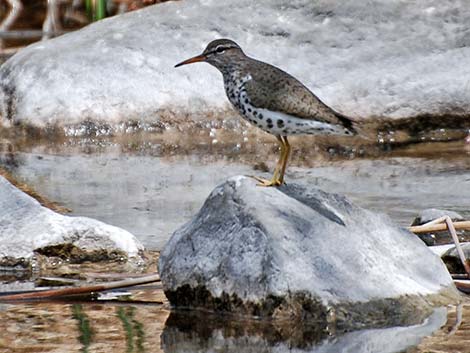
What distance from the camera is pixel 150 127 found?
1025cm

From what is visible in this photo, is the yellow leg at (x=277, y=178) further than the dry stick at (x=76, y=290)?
Yes

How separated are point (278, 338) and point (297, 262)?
0.38 m

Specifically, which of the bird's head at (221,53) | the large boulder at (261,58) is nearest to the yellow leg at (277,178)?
the bird's head at (221,53)

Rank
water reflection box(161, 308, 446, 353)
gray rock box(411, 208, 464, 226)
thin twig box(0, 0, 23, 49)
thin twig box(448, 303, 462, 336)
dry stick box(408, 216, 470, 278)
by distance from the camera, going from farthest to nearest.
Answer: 1. thin twig box(0, 0, 23, 49)
2. gray rock box(411, 208, 464, 226)
3. dry stick box(408, 216, 470, 278)
4. thin twig box(448, 303, 462, 336)
5. water reflection box(161, 308, 446, 353)

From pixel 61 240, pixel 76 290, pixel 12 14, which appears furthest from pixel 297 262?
pixel 12 14

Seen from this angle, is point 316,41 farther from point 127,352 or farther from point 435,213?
point 127,352

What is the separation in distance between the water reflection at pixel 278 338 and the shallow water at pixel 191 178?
5.58 feet

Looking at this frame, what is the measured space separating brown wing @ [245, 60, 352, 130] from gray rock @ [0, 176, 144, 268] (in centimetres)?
110

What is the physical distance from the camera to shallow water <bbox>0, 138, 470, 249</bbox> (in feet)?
25.8

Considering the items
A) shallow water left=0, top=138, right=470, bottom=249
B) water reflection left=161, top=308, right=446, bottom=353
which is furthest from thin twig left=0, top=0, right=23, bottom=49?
water reflection left=161, top=308, right=446, bottom=353

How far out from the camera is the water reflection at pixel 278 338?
5156 mm

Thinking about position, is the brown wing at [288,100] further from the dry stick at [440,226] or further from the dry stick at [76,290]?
the dry stick at [76,290]

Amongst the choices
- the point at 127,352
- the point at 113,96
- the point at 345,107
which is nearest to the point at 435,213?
the point at 127,352

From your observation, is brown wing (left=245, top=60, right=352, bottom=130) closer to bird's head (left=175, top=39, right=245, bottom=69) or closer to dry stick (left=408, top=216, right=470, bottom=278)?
bird's head (left=175, top=39, right=245, bottom=69)
